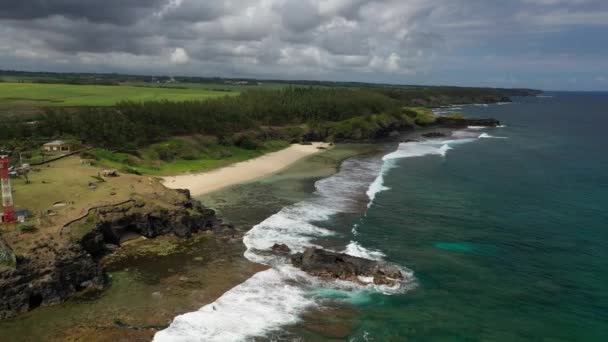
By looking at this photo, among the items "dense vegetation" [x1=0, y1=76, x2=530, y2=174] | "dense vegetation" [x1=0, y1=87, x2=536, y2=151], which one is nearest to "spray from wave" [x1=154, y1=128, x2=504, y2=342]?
"dense vegetation" [x1=0, y1=76, x2=530, y2=174]

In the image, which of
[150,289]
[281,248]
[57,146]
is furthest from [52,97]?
[150,289]

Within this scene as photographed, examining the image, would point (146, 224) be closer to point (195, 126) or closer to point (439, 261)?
point (439, 261)

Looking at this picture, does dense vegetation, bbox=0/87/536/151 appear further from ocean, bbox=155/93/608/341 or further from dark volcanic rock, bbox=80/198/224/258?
dark volcanic rock, bbox=80/198/224/258

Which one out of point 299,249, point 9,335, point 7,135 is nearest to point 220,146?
point 7,135

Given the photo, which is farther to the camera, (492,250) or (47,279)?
(492,250)

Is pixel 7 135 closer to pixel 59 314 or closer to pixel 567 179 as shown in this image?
pixel 59 314

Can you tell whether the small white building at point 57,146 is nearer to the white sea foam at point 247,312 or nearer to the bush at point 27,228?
the bush at point 27,228

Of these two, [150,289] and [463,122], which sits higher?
[463,122]

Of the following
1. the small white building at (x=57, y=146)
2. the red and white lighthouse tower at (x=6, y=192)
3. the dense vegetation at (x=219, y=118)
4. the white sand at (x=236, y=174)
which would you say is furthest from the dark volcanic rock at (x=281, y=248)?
the dense vegetation at (x=219, y=118)
